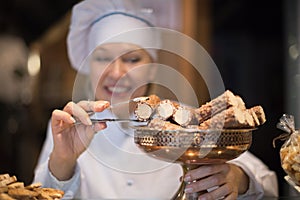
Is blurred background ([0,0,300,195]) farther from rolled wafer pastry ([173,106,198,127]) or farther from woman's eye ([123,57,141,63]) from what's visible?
rolled wafer pastry ([173,106,198,127])

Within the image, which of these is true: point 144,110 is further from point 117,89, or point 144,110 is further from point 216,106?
point 117,89

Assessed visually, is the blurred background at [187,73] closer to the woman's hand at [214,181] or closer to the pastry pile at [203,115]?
the woman's hand at [214,181]

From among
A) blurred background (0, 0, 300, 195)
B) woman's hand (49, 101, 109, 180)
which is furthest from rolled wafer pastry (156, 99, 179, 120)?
blurred background (0, 0, 300, 195)

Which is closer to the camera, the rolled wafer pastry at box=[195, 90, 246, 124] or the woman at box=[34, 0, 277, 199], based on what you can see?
the rolled wafer pastry at box=[195, 90, 246, 124]

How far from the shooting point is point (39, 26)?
299cm

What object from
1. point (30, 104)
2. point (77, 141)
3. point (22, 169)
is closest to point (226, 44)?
point (30, 104)

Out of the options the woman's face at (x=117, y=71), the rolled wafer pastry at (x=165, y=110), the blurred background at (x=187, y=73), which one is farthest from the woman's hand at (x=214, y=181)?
the blurred background at (x=187, y=73)

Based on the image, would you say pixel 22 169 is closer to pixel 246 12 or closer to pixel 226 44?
pixel 226 44

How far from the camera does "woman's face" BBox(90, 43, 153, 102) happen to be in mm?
1091

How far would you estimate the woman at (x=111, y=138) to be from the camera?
0.84 meters

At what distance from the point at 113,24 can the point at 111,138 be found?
1.12 feet

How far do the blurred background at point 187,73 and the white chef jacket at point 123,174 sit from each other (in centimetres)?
76

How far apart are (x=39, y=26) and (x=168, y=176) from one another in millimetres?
2115

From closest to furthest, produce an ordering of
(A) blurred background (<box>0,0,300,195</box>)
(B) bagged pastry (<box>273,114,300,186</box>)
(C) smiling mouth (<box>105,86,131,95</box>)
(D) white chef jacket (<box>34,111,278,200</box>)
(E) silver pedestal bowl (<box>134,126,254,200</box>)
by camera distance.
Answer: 1. (E) silver pedestal bowl (<box>134,126,254,200</box>)
2. (B) bagged pastry (<box>273,114,300,186</box>)
3. (D) white chef jacket (<box>34,111,278,200</box>)
4. (C) smiling mouth (<box>105,86,131,95</box>)
5. (A) blurred background (<box>0,0,300,195</box>)
